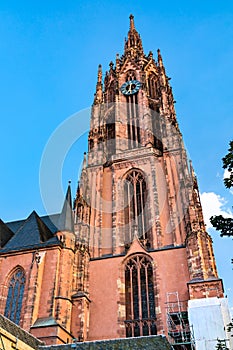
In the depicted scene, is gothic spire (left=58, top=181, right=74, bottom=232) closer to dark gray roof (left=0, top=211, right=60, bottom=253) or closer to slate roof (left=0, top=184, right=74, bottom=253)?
slate roof (left=0, top=184, right=74, bottom=253)

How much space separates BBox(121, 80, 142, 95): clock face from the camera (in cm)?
3319

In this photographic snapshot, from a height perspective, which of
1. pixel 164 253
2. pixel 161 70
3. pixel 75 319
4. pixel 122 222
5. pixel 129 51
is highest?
pixel 129 51

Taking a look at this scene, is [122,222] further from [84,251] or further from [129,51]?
[129,51]

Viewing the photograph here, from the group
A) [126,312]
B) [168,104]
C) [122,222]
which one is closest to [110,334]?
[126,312]

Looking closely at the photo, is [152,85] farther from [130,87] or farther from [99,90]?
[99,90]

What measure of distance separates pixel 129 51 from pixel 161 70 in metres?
4.33

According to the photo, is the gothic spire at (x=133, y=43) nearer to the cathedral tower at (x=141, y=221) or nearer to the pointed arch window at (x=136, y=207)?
the cathedral tower at (x=141, y=221)

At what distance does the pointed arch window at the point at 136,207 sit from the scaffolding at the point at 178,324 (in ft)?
14.1

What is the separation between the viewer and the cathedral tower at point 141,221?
19.7 m

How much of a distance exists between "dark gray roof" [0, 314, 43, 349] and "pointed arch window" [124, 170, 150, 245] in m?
8.72

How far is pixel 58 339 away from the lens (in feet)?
58.5

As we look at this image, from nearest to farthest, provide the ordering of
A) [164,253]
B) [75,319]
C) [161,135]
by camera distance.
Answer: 1. [75,319]
2. [164,253]
3. [161,135]

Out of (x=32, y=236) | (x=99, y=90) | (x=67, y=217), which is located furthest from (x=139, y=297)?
(x=99, y=90)

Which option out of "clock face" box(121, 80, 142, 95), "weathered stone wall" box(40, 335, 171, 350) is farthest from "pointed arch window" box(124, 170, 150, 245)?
"clock face" box(121, 80, 142, 95)
